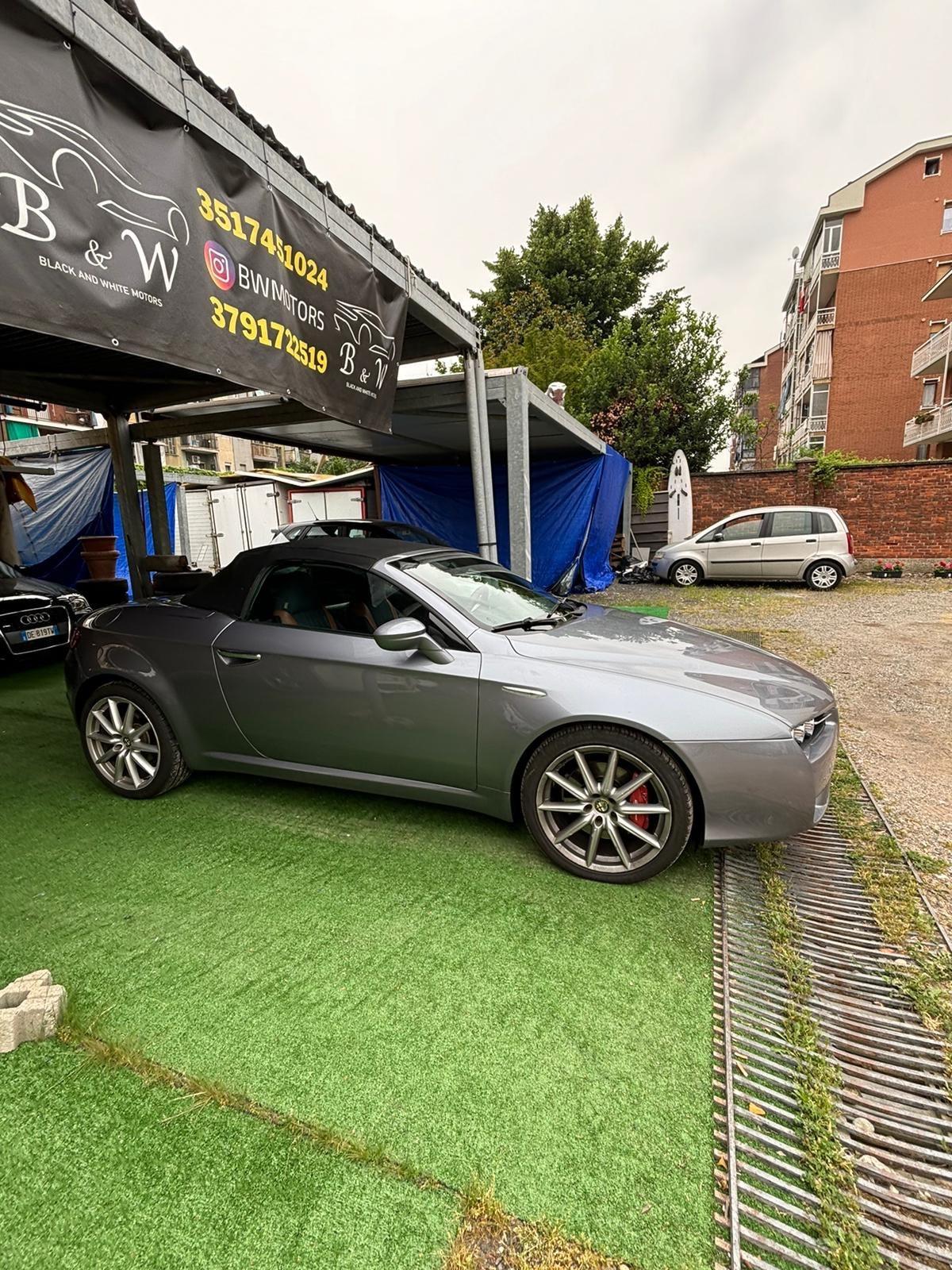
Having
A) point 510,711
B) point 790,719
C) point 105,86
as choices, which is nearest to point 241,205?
point 105,86

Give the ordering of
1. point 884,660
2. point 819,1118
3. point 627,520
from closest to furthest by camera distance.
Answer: point 819,1118 → point 884,660 → point 627,520

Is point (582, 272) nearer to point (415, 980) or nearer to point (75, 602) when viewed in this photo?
point (75, 602)

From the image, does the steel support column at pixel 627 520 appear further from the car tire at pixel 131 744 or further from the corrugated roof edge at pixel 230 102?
the car tire at pixel 131 744

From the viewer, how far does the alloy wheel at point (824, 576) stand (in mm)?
10284

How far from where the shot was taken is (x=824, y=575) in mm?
10320

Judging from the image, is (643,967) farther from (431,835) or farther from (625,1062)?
(431,835)

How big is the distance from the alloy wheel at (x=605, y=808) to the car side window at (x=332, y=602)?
2.72 ft

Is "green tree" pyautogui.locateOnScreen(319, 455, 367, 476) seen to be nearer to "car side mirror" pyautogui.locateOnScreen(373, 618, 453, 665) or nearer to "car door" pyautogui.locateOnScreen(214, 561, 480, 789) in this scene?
"car door" pyautogui.locateOnScreen(214, 561, 480, 789)

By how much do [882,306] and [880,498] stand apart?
19946 mm

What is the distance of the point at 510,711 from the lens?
2.45 metres

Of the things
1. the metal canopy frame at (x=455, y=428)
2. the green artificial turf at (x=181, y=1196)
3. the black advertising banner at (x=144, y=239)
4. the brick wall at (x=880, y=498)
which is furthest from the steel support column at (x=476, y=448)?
the brick wall at (x=880, y=498)

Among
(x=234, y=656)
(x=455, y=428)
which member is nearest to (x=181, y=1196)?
(x=234, y=656)

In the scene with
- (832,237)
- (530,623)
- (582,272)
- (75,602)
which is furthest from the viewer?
(832,237)

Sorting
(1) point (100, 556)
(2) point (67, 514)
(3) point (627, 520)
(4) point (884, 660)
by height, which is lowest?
(4) point (884, 660)
